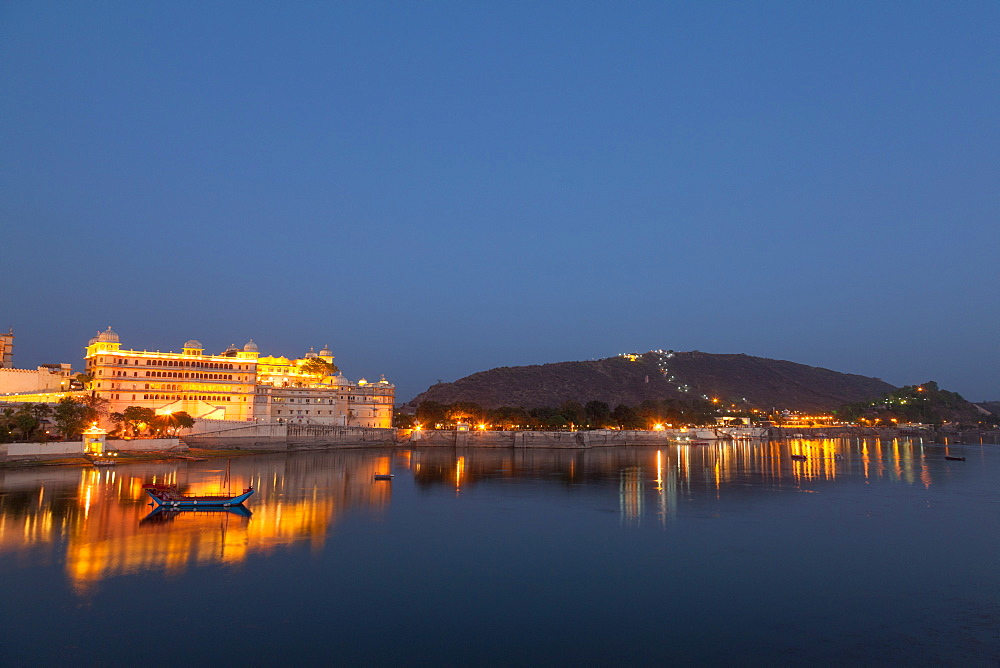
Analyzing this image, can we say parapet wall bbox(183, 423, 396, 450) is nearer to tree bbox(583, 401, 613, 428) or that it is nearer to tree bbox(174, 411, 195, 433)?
tree bbox(174, 411, 195, 433)

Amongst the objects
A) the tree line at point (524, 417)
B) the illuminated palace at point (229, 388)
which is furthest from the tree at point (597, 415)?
the illuminated palace at point (229, 388)

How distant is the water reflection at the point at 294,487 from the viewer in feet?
101

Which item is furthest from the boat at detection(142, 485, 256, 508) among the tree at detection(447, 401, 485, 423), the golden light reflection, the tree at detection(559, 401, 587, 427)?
the tree at detection(559, 401, 587, 427)

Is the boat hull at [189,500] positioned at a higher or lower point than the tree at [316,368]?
lower

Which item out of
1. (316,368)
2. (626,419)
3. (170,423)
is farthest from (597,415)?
(170,423)

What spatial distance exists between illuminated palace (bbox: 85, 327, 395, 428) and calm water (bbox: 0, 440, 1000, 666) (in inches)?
1642

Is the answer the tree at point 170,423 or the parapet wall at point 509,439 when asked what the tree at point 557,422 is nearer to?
the parapet wall at point 509,439

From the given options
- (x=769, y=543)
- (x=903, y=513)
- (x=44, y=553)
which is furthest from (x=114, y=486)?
(x=903, y=513)

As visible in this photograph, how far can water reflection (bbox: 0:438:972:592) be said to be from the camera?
30.8 metres

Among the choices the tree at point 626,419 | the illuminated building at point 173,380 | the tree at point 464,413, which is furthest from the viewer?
the tree at point 626,419

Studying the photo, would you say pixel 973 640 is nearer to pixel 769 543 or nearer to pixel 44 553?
pixel 769 543

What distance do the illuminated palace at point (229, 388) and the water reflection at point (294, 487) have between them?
16.4 m

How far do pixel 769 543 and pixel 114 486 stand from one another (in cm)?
4905

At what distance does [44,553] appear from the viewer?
29.0 meters
